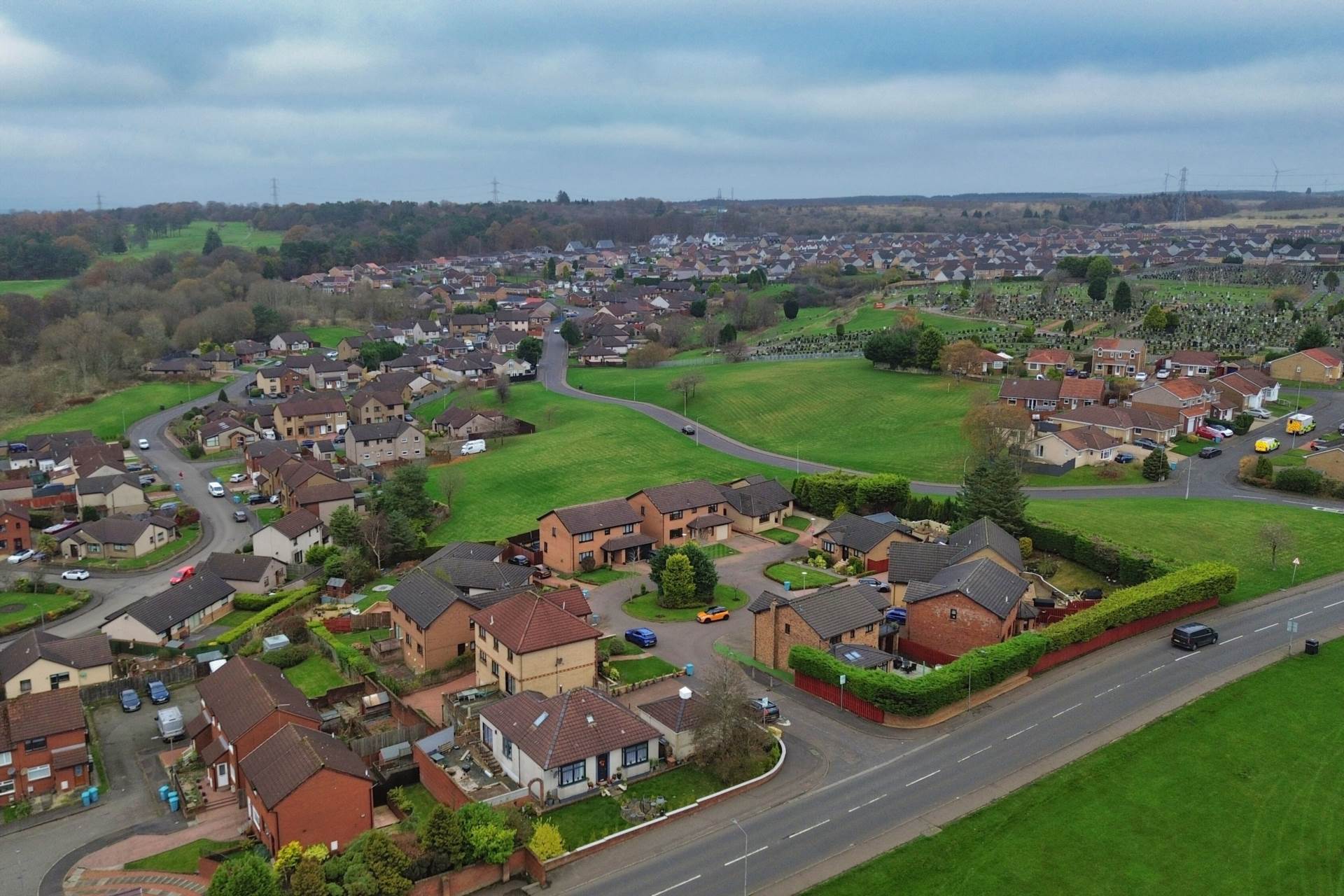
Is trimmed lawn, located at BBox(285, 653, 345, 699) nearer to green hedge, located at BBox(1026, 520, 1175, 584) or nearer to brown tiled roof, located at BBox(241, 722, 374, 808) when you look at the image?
brown tiled roof, located at BBox(241, 722, 374, 808)

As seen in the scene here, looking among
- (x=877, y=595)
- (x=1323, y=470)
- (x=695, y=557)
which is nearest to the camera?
(x=877, y=595)

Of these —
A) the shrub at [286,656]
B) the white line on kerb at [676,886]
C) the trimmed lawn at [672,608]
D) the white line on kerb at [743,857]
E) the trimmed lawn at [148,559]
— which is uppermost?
the white line on kerb at [743,857]

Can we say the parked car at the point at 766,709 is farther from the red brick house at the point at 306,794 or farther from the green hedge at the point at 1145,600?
the red brick house at the point at 306,794

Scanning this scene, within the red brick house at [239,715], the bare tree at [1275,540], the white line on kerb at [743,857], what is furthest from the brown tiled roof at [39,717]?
the bare tree at [1275,540]

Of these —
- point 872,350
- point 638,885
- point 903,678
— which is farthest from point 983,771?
point 872,350

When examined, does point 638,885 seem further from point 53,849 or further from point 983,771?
point 53,849

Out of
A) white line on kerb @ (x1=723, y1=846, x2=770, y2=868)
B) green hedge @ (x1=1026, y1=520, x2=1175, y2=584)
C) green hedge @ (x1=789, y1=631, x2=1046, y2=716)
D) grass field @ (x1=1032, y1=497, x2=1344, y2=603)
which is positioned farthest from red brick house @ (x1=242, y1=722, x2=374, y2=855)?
grass field @ (x1=1032, y1=497, x2=1344, y2=603)

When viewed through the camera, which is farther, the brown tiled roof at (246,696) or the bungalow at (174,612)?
the bungalow at (174,612)
